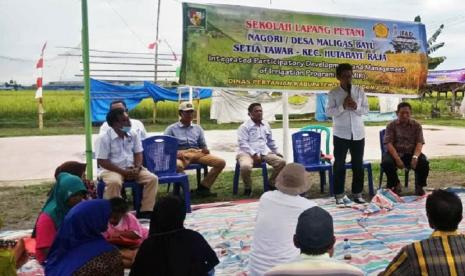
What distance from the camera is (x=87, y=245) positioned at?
2.77m

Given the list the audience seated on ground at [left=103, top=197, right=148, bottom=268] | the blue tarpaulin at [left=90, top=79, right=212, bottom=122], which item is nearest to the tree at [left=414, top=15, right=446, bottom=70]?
the blue tarpaulin at [left=90, top=79, right=212, bottom=122]

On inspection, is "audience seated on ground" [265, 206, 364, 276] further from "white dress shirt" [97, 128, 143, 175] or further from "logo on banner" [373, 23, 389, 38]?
"logo on banner" [373, 23, 389, 38]

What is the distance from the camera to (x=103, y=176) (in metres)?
5.52

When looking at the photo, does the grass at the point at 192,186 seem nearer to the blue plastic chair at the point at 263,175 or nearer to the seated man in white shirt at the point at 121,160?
the blue plastic chair at the point at 263,175

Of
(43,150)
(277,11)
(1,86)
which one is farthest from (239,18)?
(1,86)

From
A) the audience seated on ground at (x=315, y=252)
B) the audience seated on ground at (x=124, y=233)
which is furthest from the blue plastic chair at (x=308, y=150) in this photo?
the audience seated on ground at (x=315, y=252)

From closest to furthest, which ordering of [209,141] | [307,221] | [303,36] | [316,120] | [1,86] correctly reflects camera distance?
[307,221]
[303,36]
[209,141]
[316,120]
[1,86]

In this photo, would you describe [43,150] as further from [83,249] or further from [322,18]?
[83,249]

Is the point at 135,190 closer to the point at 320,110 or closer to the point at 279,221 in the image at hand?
the point at 279,221

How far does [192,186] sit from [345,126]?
2.70 metres

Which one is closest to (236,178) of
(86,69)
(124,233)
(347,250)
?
(86,69)

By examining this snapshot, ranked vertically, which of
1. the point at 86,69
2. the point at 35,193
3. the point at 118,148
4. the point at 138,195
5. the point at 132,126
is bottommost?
the point at 35,193

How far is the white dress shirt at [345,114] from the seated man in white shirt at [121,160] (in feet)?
7.36

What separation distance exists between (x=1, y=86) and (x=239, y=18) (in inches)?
1834
